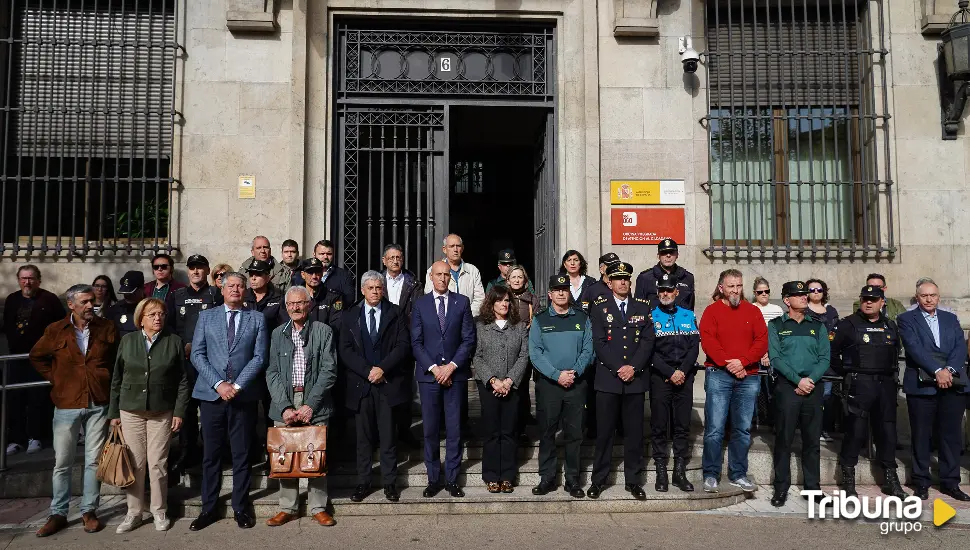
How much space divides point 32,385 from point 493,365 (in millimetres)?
4209

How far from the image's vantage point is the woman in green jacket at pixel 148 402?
546 centimetres

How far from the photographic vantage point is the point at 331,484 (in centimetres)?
618

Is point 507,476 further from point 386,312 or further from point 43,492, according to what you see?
point 43,492

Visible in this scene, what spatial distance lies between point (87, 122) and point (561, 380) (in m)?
7.09

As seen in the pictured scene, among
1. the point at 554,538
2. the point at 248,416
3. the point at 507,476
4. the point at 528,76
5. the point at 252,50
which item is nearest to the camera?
the point at 554,538

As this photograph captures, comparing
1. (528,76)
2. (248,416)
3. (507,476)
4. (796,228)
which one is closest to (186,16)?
(528,76)

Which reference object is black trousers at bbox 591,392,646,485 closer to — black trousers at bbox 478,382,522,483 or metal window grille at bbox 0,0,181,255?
black trousers at bbox 478,382,522,483

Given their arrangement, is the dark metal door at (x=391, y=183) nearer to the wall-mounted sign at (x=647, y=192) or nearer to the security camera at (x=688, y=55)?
the wall-mounted sign at (x=647, y=192)

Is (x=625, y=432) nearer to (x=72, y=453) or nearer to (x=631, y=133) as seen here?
(x=631, y=133)

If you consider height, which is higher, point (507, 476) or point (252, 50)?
point (252, 50)

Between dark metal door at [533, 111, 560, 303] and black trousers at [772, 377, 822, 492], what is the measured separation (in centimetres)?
365

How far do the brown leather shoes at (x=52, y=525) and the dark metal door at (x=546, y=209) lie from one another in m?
6.01

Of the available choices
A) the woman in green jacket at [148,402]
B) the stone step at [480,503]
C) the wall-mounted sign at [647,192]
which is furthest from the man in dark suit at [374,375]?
the wall-mounted sign at [647,192]

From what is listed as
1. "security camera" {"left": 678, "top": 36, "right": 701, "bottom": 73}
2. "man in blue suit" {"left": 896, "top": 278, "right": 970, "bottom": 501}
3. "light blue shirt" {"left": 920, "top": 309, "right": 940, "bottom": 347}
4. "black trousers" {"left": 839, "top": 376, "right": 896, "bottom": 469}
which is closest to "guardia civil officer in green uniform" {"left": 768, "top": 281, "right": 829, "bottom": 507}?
"black trousers" {"left": 839, "top": 376, "right": 896, "bottom": 469}
